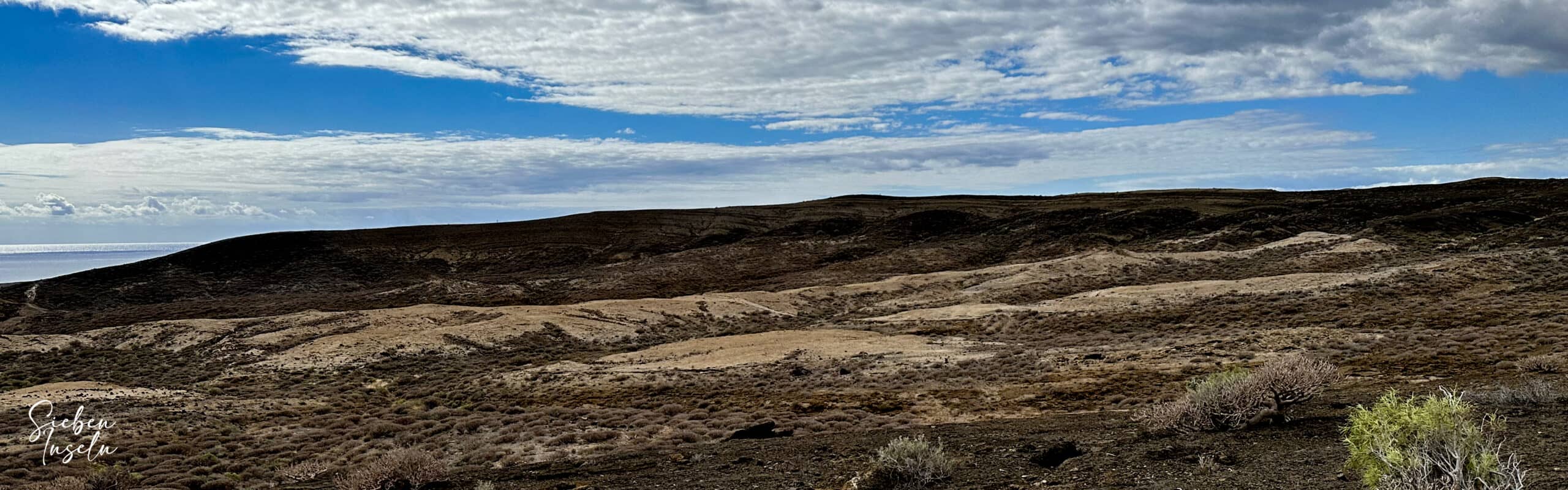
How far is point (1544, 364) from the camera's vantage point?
1458 centimetres

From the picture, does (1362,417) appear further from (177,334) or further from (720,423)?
(177,334)

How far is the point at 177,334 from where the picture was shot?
1459 inches

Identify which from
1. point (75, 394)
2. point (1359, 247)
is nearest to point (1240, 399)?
point (75, 394)

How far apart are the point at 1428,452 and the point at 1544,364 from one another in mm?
11830

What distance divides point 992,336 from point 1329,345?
36.6ft

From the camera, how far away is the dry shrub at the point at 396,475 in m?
12.0

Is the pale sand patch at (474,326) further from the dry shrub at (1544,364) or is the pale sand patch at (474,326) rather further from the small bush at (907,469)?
the dry shrub at (1544,364)

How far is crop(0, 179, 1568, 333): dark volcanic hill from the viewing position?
5238 centimetres

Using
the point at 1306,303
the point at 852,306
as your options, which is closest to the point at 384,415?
the point at 852,306

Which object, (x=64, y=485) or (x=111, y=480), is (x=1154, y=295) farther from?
(x=64, y=485)

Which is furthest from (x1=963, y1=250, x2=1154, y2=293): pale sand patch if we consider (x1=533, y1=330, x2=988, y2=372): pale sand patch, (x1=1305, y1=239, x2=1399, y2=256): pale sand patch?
(x1=533, y1=330, x2=988, y2=372): pale sand patch

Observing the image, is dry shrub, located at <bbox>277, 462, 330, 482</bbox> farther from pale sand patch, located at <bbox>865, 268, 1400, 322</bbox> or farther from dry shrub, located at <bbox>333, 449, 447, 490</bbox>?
pale sand patch, located at <bbox>865, 268, 1400, 322</bbox>

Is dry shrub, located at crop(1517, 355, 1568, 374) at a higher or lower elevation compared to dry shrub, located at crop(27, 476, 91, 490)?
higher

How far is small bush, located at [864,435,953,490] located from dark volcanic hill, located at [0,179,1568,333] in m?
42.4
